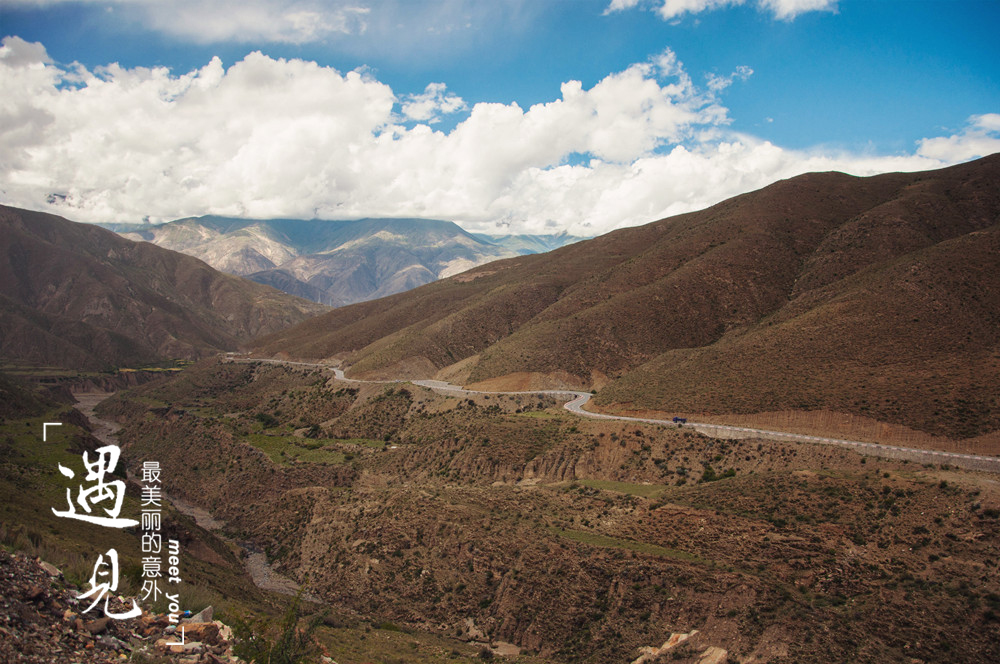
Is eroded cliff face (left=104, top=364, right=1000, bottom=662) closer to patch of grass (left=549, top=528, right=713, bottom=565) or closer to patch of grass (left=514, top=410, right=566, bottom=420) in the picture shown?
patch of grass (left=549, top=528, right=713, bottom=565)

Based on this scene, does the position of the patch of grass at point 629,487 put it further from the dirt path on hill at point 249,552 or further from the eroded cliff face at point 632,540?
the dirt path on hill at point 249,552

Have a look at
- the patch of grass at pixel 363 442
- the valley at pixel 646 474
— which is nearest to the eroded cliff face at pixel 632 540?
the valley at pixel 646 474

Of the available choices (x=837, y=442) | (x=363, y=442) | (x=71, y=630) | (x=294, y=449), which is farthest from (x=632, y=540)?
(x=294, y=449)

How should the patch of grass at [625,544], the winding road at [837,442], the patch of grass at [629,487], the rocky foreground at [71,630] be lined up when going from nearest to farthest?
A: 1. the rocky foreground at [71,630]
2. the patch of grass at [625,544]
3. the winding road at [837,442]
4. the patch of grass at [629,487]

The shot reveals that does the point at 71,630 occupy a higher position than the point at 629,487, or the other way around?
the point at 71,630

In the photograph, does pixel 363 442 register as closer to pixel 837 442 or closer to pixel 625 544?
pixel 625 544

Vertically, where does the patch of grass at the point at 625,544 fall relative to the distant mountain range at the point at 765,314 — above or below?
below
